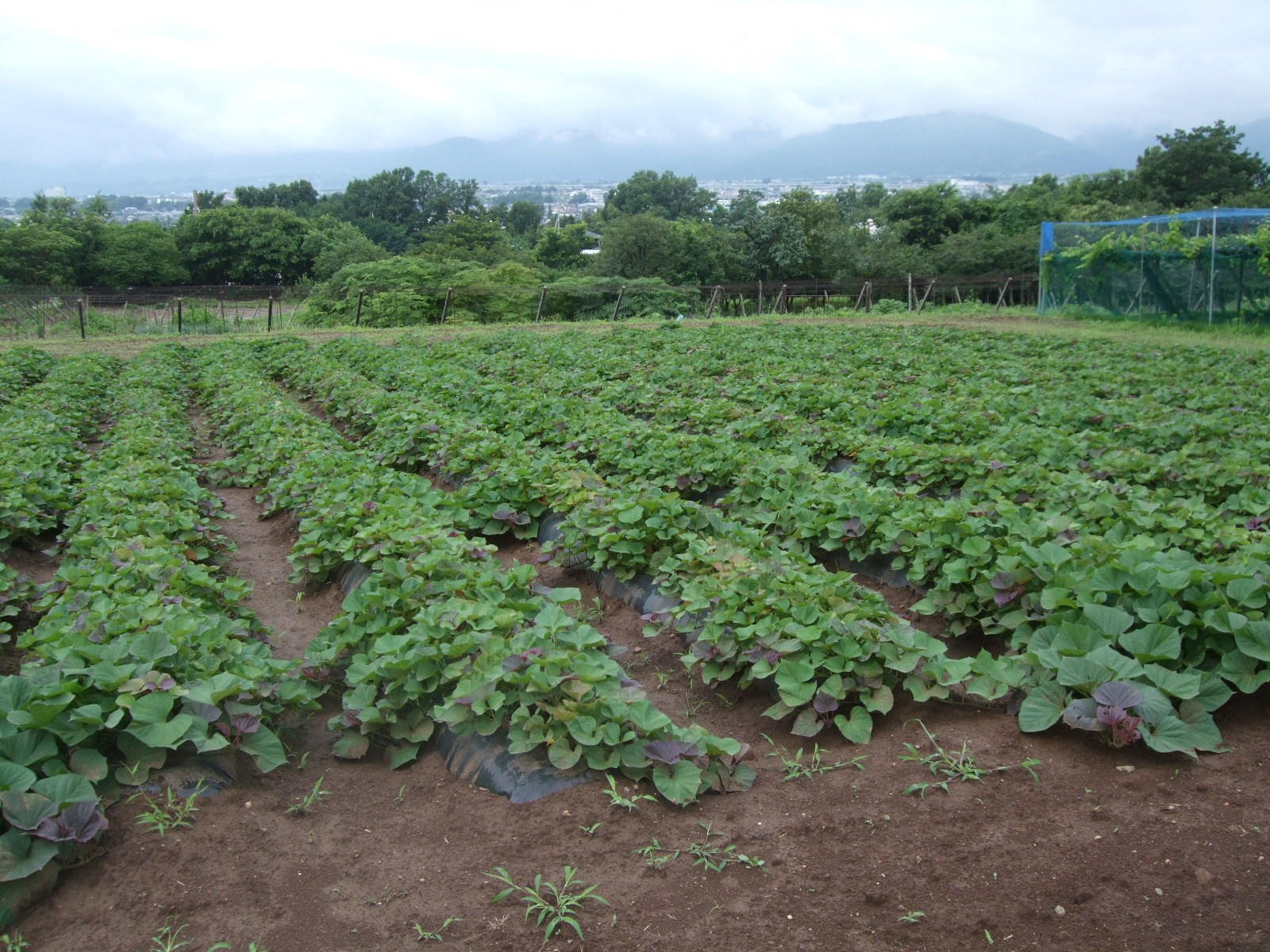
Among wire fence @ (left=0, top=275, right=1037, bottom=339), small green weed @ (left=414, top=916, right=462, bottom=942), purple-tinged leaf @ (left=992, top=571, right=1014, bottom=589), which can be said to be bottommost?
small green weed @ (left=414, top=916, right=462, bottom=942)

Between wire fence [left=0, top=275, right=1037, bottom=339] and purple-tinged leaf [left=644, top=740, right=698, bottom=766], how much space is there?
79.8ft

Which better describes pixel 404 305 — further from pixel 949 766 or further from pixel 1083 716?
pixel 1083 716

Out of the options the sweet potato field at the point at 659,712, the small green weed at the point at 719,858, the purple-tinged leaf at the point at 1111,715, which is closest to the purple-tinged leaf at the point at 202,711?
the sweet potato field at the point at 659,712

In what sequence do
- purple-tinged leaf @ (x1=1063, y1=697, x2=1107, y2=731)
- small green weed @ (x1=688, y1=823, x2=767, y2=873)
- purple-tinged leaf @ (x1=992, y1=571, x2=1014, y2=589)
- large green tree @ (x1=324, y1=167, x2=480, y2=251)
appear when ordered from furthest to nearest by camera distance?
1. large green tree @ (x1=324, y1=167, x2=480, y2=251)
2. purple-tinged leaf @ (x1=992, y1=571, x2=1014, y2=589)
3. purple-tinged leaf @ (x1=1063, y1=697, x2=1107, y2=731)
4. small green weed @ (x1=688, y1=823, x2=767, y2=873)

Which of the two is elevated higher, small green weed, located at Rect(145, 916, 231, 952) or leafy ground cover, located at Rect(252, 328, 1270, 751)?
leafy ground cover, located at Rect(252, 328, 1270, 751)

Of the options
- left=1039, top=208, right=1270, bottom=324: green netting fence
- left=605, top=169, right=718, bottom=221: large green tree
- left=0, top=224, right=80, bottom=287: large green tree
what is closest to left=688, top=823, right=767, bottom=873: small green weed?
left=1039, top=208, right=1270, bottom=324: green netting fence

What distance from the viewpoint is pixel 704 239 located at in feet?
146

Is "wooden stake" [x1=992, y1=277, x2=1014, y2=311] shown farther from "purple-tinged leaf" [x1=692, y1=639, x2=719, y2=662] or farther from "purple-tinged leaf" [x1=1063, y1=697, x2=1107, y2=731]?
"purple-tinged leaf" [x1=1063, y1=697, x2=1107, y2=731]

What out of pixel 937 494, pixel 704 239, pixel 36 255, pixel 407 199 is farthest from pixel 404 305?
pixel 407 199

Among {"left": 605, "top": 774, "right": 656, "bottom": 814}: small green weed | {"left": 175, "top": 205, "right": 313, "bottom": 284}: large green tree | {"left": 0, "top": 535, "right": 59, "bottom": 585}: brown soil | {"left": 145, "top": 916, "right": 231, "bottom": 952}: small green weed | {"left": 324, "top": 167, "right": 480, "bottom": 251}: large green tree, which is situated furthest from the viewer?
{"left": 324, "top": 167, "right": 480, "bottom": 251}: large green tree

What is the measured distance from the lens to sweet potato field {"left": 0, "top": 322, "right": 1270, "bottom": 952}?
→ 9.20 feet

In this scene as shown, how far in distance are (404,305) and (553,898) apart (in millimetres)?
27945

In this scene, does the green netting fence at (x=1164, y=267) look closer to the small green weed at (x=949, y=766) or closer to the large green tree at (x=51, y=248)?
the small green weed at (x=949, y=766)

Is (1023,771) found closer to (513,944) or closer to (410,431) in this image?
(513,944)
